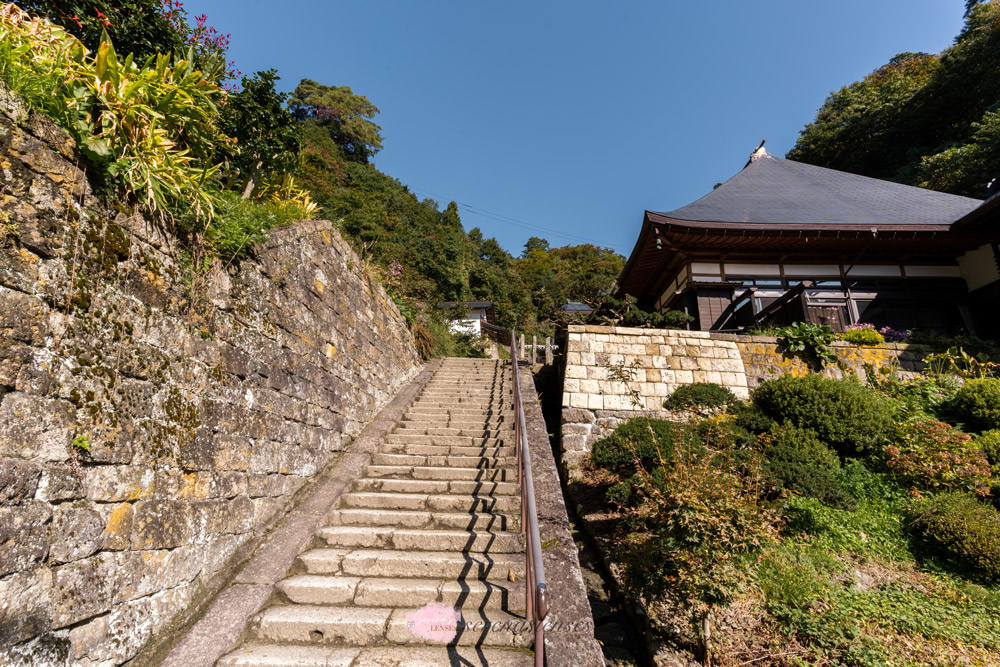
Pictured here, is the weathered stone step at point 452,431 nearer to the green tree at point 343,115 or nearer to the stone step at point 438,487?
the stone step at point 438,487

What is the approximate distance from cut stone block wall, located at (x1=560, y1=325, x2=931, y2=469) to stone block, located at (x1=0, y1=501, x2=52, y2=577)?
20.0 feet

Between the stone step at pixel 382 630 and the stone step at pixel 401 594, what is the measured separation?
0.16 metres

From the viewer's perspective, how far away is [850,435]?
579cm

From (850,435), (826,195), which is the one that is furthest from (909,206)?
(850,435)

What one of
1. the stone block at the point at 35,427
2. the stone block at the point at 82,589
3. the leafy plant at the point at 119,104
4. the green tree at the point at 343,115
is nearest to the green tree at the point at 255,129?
the leafy plant at the point at 119,104

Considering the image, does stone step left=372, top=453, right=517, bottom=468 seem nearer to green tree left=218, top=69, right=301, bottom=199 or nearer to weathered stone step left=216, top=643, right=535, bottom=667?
weathered stone step left=216, top=643, right=535, bottom=667

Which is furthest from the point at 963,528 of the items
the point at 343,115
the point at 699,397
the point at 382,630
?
the point at 343,115

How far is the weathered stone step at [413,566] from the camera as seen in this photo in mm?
3334

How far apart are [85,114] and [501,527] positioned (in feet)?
13.6

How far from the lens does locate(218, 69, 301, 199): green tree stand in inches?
157

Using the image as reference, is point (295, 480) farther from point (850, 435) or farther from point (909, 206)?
point (909, 206)

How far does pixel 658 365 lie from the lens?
772 centimetres

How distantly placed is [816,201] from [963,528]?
9773mm

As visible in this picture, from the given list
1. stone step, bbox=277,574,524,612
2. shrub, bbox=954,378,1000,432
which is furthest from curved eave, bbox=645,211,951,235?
stone step, bbox=277,574,524,612
